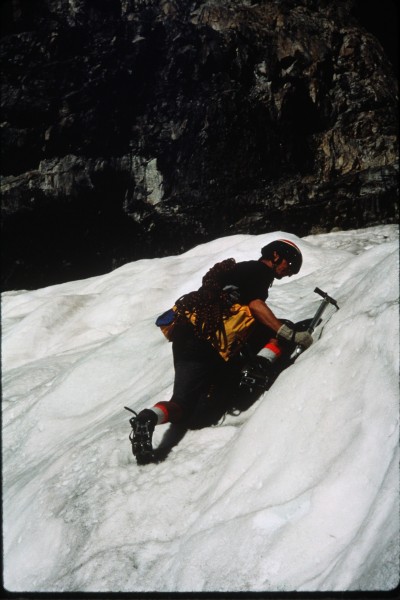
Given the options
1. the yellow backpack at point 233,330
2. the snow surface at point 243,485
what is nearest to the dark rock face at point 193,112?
the snow surface at point 243,485

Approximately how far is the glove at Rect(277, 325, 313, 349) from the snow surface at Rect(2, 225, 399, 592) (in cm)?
19

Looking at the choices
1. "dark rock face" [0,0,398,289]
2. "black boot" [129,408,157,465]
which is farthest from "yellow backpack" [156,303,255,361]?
"dark rock face" [0,0,398,289]

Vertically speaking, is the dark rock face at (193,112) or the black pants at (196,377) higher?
the dark rock face at (193,112)

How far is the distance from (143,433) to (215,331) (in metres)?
1.13

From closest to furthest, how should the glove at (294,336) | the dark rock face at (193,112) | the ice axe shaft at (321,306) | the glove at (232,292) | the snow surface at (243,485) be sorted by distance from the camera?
the snow surface at (243,485), the glove at (294,336), the glove at (232,292), the ice axe shaft at (321,306), the dark rock face at (193,112)

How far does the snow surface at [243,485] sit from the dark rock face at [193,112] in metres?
10.3

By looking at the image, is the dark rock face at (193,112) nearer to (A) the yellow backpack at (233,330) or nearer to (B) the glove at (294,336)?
(A) the yellow backpack at (233,330)

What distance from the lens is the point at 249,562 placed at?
3.25 m

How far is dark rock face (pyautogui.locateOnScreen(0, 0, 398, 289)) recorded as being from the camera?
17.3m

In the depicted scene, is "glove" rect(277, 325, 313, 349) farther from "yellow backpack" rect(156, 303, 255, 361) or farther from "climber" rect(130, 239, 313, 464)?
"yellow backpack" rect(156, 303, 255, 361)

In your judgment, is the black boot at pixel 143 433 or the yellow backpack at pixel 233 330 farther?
the yellow backpack at pixel 233 330

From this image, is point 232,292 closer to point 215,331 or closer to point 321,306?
point 215,331

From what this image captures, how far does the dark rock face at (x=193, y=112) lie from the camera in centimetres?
1730

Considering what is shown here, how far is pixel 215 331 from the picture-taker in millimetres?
5199
